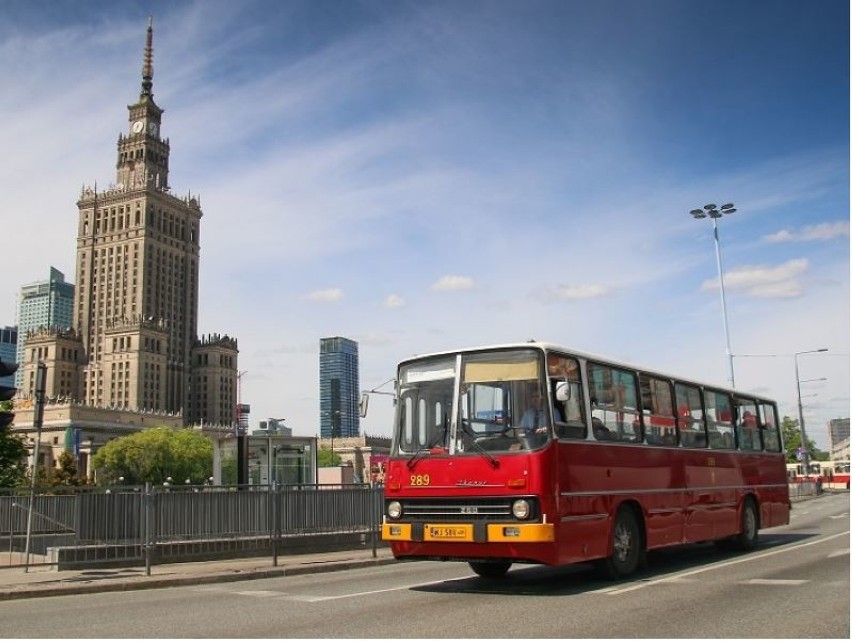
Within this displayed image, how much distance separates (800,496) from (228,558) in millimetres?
46854

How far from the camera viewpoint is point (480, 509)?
37.8 feet

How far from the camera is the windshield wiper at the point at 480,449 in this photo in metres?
11.5

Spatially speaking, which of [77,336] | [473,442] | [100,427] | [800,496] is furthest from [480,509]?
[77,336]

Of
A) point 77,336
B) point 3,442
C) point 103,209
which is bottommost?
point 3,442

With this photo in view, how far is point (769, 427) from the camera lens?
1934cm

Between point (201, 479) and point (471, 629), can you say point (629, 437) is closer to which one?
point (471, 629)

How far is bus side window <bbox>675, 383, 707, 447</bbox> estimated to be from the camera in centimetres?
1506

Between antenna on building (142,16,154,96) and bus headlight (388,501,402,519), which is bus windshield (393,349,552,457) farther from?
antenna on building (142,16,154,96)

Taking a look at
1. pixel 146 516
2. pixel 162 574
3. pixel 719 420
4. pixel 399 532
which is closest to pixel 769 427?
pixel 719 420

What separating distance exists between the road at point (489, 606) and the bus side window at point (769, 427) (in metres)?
4.01

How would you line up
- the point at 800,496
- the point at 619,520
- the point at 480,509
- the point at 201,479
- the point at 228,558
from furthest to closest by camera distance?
1. the point at 201,479
2. the point at 800,496
3. the point at 228,558
4. the point at 619,520
5. the point at 480,509

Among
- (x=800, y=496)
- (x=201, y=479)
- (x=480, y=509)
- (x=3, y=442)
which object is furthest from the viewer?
(x=201, y=479)

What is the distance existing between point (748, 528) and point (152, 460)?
103513mm

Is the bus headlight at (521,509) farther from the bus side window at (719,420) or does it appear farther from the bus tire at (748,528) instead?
the bus tire at (748,528)
